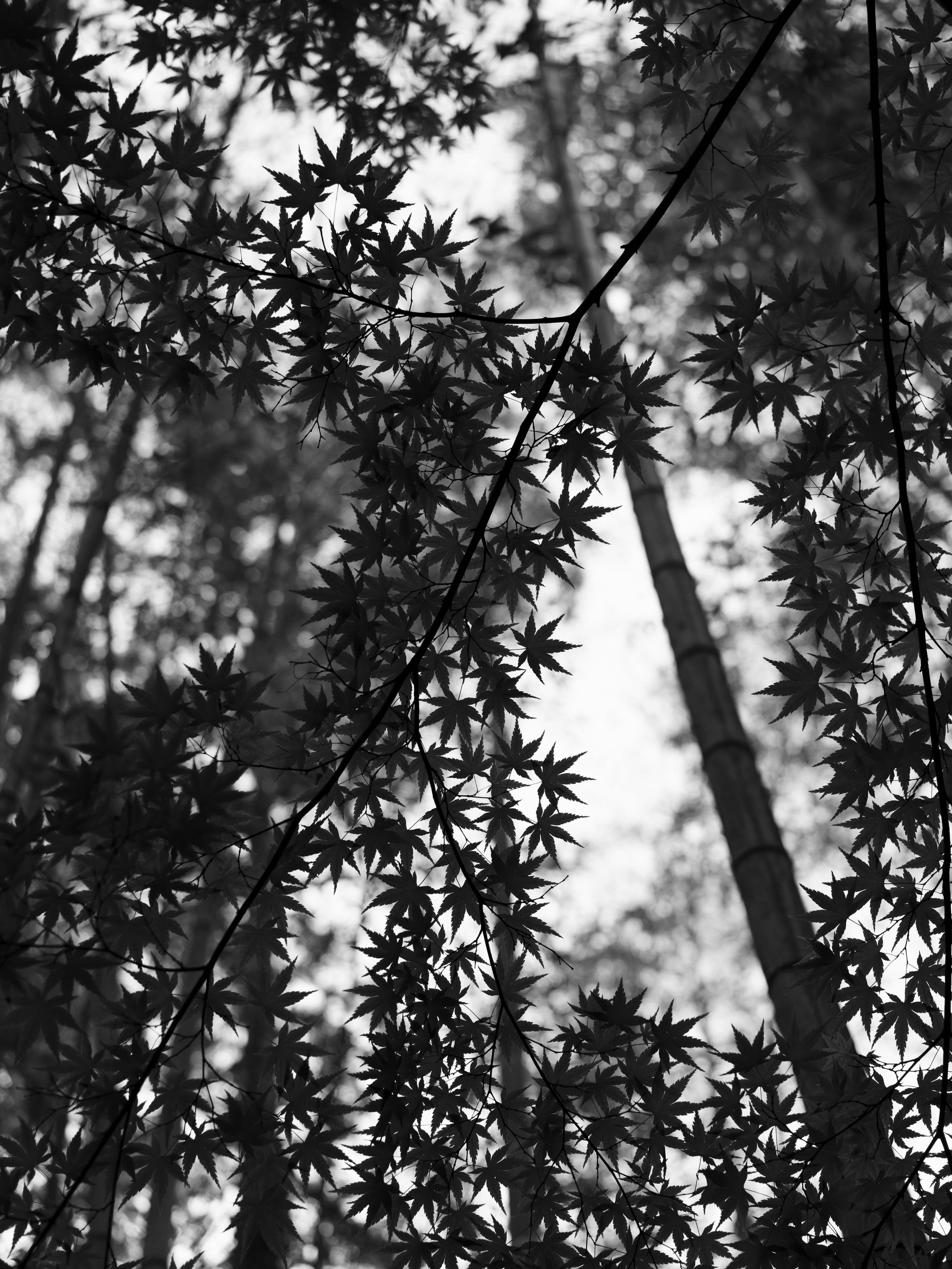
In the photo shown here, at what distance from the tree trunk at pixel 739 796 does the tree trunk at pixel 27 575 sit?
128 inches

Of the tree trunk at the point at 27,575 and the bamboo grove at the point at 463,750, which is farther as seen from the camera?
the tree trunk at the point at 27,575

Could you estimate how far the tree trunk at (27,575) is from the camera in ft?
16.6

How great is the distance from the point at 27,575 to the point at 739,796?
4028 mm

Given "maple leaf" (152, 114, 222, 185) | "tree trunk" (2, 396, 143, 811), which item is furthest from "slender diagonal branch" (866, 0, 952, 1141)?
"tree trunk" (2, 396, 143, 811)

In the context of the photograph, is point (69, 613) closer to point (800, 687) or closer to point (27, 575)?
point (27, 575)

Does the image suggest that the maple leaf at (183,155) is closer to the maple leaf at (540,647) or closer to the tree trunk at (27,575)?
the maple leaf at (540,647)

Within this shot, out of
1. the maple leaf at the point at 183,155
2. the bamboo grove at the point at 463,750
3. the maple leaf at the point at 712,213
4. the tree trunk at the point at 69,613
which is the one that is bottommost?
the bamboo grove at the point at 463,750

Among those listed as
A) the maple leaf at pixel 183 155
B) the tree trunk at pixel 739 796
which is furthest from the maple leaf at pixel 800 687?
the maple leaf at pixel 183 155

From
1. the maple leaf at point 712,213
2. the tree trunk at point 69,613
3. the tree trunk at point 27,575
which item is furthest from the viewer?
the tree trunk at point 27,575

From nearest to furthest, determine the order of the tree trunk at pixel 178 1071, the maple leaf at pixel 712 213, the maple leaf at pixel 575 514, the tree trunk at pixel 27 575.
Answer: the maple leaf at pixel 575 514, the maple leaf at pixel 712 213, the tree trunk at pixel 178 1071, the tree trunk at pixel 27 575

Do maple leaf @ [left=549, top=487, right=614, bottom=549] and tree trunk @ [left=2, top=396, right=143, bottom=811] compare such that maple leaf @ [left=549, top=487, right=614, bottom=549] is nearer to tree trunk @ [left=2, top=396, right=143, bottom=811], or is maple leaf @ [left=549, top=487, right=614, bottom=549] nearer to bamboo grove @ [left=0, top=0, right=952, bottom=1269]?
bamboo grove @ [left=0, top=0, right=952, bottom=1269]

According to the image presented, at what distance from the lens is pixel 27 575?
17.1ft

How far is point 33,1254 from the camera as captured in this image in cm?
133

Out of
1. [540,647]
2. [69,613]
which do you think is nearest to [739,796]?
[540,647]
